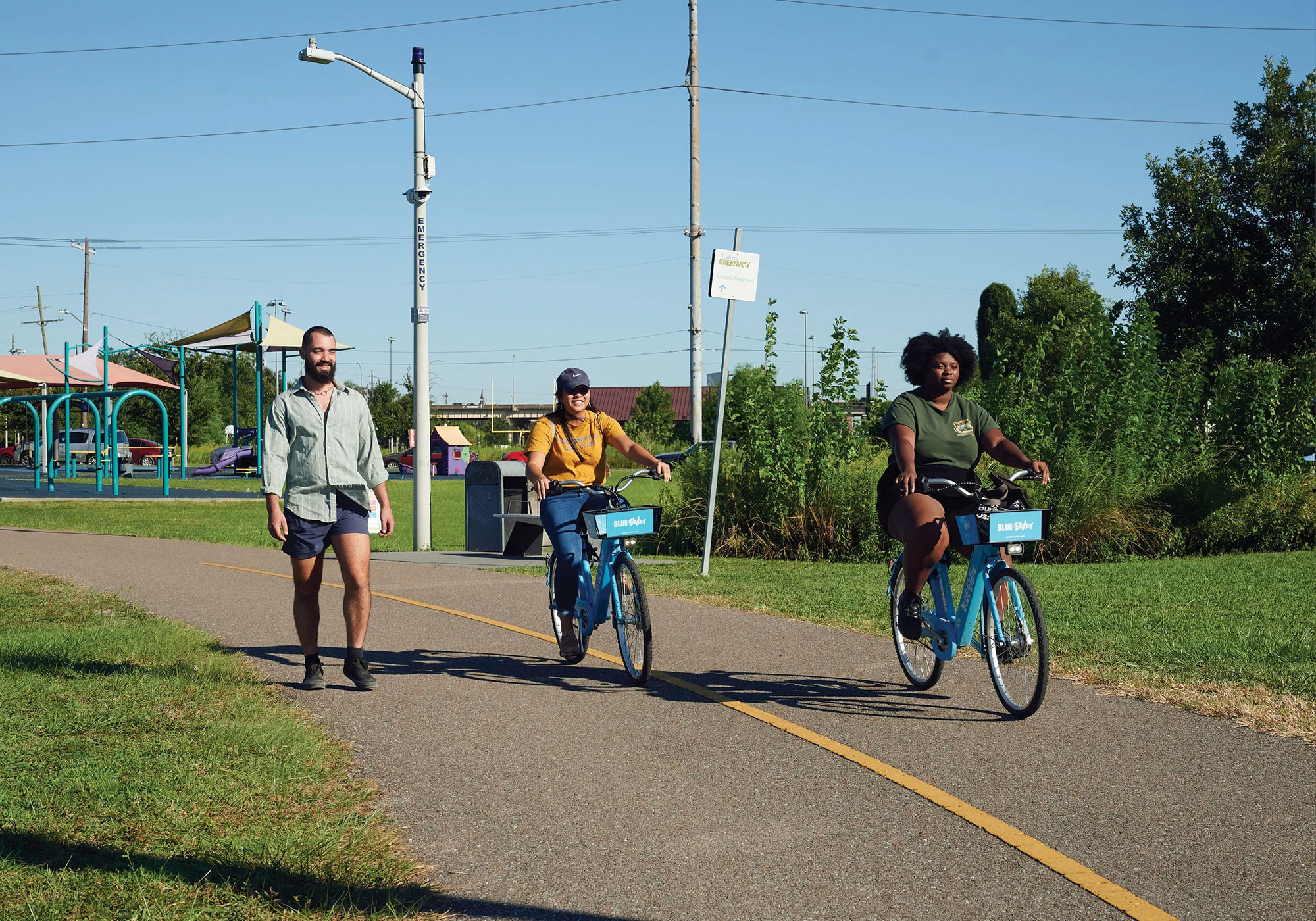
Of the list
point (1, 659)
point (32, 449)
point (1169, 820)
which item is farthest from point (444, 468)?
point (1169, 820)

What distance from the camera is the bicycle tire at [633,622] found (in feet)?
23.3

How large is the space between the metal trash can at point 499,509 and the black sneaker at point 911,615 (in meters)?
9.30

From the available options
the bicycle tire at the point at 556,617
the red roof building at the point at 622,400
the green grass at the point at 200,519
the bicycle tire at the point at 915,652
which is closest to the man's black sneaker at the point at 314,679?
A: the bicycle tire at the point at 556,617

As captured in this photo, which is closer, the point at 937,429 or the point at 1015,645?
the point at 1015,645

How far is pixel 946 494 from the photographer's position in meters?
6.51

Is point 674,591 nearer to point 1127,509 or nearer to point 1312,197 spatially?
point 1127,509

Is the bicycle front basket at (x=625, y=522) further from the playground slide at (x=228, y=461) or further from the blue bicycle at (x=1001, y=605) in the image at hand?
the playground slide at (x=228, y=461)

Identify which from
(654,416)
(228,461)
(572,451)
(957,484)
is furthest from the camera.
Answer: (654,416)

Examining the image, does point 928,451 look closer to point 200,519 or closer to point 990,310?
point 200,519

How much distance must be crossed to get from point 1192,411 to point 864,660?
10819 mm

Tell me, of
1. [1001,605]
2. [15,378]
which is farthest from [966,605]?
[15,378]

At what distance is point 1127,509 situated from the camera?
15.7 m

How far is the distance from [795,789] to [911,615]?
2.01 m

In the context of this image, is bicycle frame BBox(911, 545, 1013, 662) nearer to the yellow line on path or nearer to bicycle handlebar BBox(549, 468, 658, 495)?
the yellow line on path
